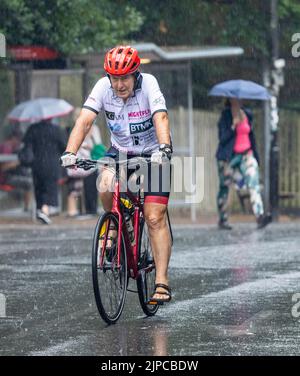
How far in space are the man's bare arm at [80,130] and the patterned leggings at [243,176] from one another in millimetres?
9725

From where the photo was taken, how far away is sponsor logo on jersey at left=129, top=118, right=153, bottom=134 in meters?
9.72

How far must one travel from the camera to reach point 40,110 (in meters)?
21.3

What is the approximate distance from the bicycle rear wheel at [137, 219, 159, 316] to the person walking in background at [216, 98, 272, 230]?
30.1ft

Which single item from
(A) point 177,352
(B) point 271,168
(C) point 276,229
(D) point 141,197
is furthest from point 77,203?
(A) point 177,352

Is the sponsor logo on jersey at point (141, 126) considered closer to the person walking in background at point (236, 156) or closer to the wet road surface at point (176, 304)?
the wet road surface at point (176, 304)

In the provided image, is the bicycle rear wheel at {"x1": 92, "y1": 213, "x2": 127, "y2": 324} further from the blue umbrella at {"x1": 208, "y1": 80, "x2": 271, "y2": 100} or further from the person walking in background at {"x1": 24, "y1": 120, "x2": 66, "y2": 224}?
the person walking in background at {"x1": 24, "y1": 120, "x2": 66, "y2": 224}

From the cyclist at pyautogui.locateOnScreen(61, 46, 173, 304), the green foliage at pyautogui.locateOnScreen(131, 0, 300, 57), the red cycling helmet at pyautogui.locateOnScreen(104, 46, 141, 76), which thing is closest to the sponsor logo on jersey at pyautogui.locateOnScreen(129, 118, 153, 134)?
the cyclist at pyautogui.locateOnScreen(61, 46, 173, 304)

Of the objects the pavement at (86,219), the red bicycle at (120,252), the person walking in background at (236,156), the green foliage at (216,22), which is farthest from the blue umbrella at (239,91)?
the red bicycle at (120,252)

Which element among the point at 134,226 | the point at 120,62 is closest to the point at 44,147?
the point at 134,226

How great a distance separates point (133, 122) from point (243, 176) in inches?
392

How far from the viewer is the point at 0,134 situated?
23312 millimetres

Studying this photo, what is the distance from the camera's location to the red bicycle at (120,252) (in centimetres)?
928

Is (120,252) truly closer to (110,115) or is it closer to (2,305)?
(110,115)
